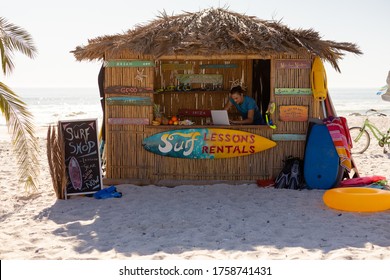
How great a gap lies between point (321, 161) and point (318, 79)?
131 cm

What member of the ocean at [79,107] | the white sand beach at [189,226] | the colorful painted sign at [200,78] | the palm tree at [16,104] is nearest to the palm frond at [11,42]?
the palm tree at [16,104]

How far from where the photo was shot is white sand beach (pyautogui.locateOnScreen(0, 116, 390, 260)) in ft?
17.2

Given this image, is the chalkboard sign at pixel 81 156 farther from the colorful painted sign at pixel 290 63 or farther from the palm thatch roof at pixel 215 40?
the colorful painted sign at pixel 290 63

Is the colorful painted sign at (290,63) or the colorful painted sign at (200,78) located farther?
the colorful painted sign at (200,78)

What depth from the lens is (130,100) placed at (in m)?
8.45

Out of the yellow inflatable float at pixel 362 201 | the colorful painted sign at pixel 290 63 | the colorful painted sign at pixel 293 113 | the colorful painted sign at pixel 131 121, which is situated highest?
the colorful painted sign at pixel 290 63

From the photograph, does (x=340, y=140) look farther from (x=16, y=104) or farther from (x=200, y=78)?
(x=16, y=104)

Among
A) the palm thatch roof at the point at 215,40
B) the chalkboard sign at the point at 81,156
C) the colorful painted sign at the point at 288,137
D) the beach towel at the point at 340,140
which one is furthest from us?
the colorful painted sign at the point at 288,137

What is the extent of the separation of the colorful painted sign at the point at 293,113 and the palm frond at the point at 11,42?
3.93m

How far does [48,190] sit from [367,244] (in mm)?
5144

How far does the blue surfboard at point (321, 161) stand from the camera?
811 centimetres

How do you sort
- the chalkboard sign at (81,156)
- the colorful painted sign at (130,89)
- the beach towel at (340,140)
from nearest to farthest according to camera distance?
the chalkboard sign at (81,156) < the beach towel at (340,140) < the colorful painted sign at (130,89)

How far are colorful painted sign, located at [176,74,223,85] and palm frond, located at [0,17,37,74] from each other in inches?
161

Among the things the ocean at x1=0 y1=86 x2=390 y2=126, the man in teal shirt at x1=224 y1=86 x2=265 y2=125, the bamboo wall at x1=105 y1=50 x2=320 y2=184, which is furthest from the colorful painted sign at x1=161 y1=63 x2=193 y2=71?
the ocean at x1=0 y1=86 x2=390 y2=126
